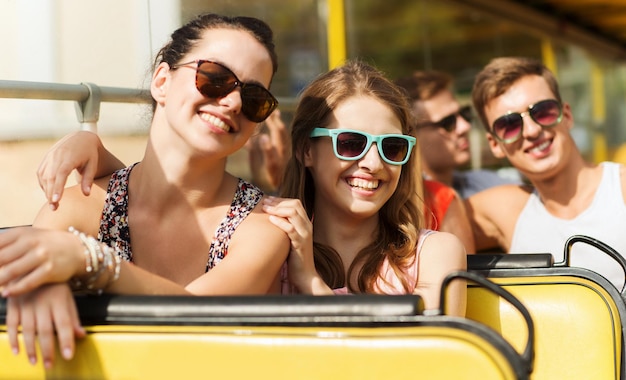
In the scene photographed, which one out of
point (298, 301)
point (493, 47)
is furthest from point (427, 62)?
point (298, 301)

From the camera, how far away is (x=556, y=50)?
815 centimetres

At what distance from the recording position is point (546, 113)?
2873mm

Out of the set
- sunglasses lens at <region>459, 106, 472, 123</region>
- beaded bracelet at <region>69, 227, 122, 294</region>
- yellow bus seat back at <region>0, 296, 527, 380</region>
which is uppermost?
sunglasses lens at <region>459, 106, 472, 123</region>

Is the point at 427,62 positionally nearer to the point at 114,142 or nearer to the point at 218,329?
the point at 114,142

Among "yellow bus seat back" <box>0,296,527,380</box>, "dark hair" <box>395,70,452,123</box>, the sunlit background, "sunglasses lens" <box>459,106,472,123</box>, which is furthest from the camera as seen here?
"sunglasses lens" <box>459,106,472,123</box>

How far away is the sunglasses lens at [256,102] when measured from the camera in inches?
71.4

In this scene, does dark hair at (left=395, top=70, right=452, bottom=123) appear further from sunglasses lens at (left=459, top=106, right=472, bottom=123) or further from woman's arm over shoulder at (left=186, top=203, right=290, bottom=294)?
woman's arm over shoulder at (left=186, top=203, right=290, bottom=294)

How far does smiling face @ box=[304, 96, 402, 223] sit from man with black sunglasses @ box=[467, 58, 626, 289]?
98 cm

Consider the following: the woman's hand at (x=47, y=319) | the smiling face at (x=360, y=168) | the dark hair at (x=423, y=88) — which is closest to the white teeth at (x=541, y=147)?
the dark hair at (x=423, y=88)

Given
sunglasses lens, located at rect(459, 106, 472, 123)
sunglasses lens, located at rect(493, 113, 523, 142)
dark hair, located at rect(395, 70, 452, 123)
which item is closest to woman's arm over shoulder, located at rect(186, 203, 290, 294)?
sunglasses lens, located at rect(493, 113, 523, 142)

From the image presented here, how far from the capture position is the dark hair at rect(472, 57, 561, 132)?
295 centimetres

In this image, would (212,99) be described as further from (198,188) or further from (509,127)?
(509,127)

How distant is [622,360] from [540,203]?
1.07 metres

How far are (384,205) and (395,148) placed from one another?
0.71ft
